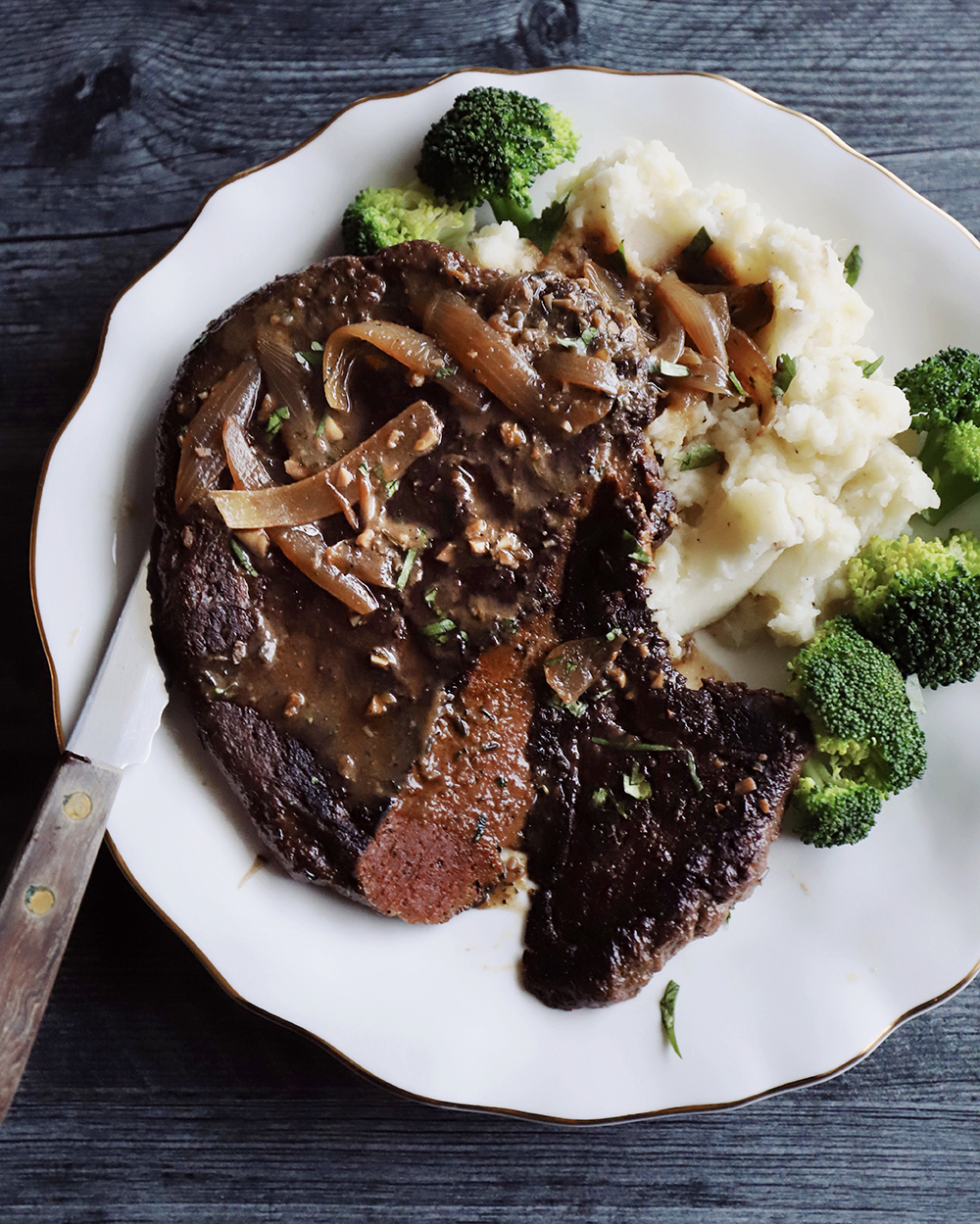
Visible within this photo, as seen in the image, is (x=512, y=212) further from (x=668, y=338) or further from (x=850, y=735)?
(x=850, y=735)

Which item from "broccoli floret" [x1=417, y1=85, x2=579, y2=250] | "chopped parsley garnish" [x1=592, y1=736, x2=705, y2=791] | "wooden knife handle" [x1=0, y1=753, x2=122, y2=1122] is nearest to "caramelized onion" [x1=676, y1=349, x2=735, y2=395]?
"broccoli floret" [x1=417, y1=85, x2=579, y2=250]

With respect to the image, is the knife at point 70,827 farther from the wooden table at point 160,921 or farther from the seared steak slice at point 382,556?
the wooden table at point 160,921

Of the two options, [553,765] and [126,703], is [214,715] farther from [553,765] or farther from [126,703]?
[553,765]

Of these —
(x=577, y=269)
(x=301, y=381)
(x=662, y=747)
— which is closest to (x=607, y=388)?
(x=577, y=269)

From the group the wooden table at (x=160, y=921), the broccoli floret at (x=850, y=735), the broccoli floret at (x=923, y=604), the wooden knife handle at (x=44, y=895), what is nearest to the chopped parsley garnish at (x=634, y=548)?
the broccoli floret at (x=850, y=735)

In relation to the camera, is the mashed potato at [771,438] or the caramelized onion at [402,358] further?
the mashed potato at [771,438]

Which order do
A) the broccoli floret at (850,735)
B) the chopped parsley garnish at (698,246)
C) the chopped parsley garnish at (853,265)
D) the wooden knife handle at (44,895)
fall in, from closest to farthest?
the wooden knife handle at (44,895)
the broccoli floret at (850,735)
the chopped parsley garnish at (698,246)
the chopped parsley garnish at (853,265)

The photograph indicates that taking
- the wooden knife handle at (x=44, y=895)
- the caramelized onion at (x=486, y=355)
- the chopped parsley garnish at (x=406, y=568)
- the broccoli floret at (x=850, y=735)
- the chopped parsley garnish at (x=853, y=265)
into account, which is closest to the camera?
the wooden knife handle at (x=44, y=895)
